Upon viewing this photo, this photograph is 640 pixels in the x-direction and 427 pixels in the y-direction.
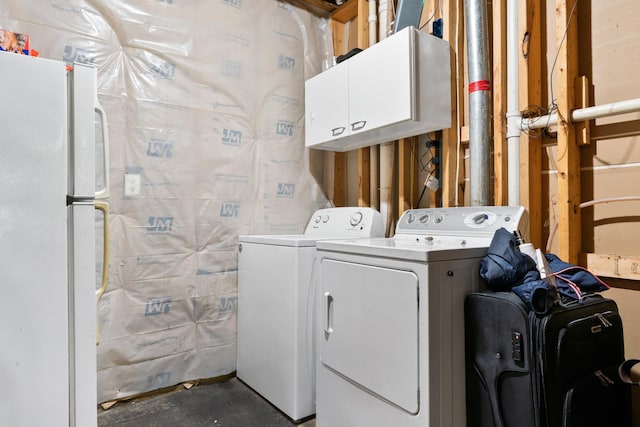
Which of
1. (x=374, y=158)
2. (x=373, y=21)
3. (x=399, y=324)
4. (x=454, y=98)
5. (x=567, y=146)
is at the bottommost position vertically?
(x=399, y=324)

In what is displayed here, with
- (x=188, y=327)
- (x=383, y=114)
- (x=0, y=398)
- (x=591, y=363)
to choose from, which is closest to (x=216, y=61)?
(x=383, y=114)

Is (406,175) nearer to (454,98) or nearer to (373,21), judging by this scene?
(454,98)

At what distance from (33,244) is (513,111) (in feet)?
6.62

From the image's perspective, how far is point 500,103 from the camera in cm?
193

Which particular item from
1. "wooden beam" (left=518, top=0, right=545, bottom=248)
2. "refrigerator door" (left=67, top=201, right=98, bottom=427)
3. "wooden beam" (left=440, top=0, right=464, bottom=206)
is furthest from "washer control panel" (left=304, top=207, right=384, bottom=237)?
"refrigerator door" (left=67, top=201, right=98, bottom=427)

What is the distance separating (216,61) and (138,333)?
173 cm

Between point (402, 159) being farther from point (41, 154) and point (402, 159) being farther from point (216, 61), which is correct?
point (41, 154)

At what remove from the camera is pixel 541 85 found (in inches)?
74.5

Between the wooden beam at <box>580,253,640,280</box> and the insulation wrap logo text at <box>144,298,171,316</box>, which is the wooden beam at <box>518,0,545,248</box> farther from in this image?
the insulation wrap logo text at <box>144,298,171,316</box>

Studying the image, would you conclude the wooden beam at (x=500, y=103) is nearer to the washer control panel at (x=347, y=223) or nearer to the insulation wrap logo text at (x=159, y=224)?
the washer control panel at (x=347, y=223)

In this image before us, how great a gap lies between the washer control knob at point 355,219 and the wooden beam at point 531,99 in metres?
0.92

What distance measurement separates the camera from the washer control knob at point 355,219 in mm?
2426

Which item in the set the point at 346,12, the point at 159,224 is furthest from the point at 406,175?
the point at 159,224

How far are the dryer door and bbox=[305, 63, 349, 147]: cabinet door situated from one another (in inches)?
40.6
